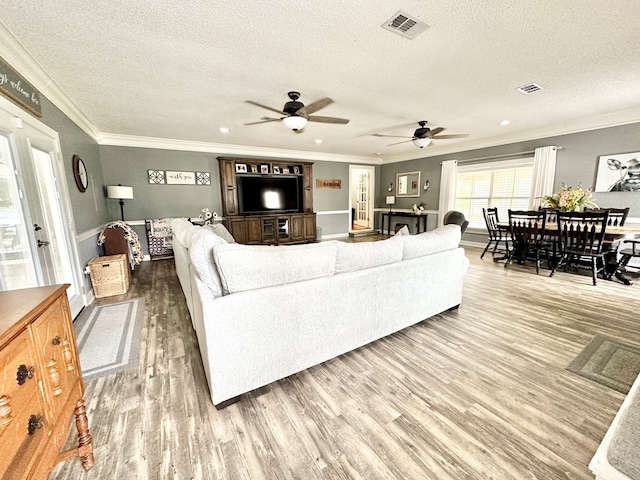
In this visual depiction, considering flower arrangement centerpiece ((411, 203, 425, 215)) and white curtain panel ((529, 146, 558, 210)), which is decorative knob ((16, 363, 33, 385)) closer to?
white curtain panel ((529, 146, 558, 210))

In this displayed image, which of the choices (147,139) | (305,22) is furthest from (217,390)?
(147,139)

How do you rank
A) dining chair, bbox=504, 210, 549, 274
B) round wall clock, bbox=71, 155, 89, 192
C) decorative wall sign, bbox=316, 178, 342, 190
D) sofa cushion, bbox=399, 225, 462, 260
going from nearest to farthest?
sofa cushion, bbox=399, 225, 462, 260
round wall clock, bbox=71, 155, 89, 192
dining chair, bbox=504, 210, 549, 274
decorative wall sign, bbox=316, 178, 342, 190

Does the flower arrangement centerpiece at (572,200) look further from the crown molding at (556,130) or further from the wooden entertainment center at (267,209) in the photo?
the wooden entertainment center at (267,209)

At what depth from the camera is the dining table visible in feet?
11.0

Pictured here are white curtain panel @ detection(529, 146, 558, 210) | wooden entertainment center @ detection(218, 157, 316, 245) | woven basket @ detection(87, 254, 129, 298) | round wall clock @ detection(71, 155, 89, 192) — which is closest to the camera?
woven basket @ detection(87, 254, 129, 298)

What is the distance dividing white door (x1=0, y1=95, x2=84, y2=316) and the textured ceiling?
68cm

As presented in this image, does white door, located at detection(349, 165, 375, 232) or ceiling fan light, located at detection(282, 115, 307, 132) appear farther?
white door, located at detection(349, 165, 375, 232)

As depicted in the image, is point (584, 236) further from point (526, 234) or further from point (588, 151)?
point (588, 151)

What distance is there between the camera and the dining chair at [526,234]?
4.13 metres

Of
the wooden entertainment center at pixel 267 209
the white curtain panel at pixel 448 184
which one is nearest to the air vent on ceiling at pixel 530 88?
the white curtain panel at pixel 448 184

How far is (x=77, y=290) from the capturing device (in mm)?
2941

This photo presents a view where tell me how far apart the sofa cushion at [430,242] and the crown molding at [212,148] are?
501 centimetres

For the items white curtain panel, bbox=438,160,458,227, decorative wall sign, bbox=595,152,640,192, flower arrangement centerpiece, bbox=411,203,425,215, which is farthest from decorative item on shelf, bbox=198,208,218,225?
decorative wall sign, bbox=595,152,640,192

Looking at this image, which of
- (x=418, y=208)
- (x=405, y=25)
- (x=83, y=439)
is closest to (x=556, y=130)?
(x=418, y=208)
